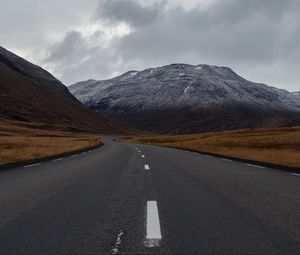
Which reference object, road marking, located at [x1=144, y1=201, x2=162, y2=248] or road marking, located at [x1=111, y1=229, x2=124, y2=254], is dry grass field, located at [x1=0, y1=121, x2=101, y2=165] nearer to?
road marking, located at [x1=144, y1=201, x2=162, y2=248]

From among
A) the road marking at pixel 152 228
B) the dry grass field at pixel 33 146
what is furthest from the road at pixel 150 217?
the dry grass field at pixel 33 146

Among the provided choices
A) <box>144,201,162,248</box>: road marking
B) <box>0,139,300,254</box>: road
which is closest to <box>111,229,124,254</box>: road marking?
<box>0,139,300,254</box>: road

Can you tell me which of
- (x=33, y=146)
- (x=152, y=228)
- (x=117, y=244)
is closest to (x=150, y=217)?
(x=152, y=228)

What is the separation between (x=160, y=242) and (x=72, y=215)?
2.54 m

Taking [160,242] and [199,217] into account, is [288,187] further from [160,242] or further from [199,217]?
[160,242]

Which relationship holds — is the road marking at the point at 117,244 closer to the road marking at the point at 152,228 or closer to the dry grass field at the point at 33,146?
the road marking at the point at 152,228

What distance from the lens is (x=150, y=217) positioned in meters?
8.03

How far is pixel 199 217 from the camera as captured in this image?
26.5 feet

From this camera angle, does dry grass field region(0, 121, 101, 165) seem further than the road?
Yes

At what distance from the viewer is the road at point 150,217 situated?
6148 millimetres

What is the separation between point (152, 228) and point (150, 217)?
856 mm

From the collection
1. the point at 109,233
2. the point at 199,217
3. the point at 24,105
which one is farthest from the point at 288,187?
the point at 24,105

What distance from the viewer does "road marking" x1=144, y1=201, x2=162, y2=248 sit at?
249 inches

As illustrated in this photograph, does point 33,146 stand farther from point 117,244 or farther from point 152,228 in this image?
point 117,244
